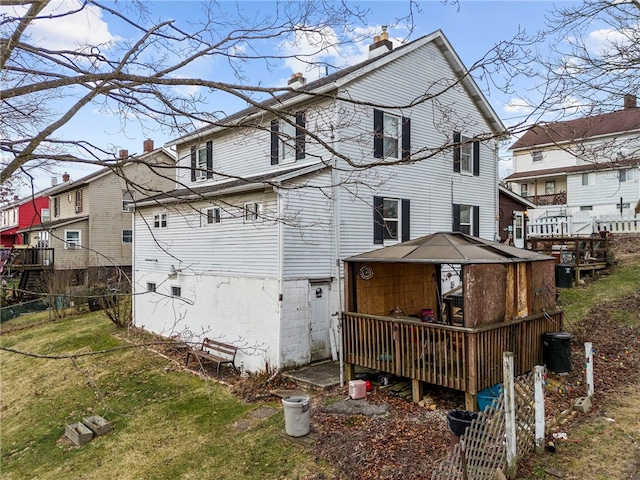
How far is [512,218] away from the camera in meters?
18.3

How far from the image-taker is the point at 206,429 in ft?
28.1

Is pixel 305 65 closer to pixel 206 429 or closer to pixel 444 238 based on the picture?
pixel 444 238

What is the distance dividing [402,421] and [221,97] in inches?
232

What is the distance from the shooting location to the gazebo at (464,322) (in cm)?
751

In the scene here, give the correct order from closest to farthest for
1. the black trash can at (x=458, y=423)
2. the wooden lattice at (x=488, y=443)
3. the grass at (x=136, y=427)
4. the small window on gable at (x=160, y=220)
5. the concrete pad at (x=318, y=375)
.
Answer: the wooden lattice at (x=488, y=443) < the black trash can at (x=458, y=423) < the grass at (x=136, y=427) < the concrete pad at (x=318, y=375) < the small window on gable at (x=160, y=220)

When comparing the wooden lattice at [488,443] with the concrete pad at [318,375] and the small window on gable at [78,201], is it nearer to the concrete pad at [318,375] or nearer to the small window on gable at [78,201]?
the concrete pad at [318,375]

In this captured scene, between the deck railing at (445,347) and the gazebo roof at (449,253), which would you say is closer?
the deck railing at (445,347)

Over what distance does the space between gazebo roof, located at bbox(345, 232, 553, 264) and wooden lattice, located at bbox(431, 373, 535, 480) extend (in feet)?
8.21

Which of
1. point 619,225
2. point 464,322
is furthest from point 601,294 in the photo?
point 464,322

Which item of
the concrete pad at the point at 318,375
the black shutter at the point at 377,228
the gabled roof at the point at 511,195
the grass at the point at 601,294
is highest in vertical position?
the gabled roof at the point at 511,195

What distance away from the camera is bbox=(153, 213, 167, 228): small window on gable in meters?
16.0

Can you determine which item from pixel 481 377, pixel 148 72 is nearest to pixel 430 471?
pixel 481 377

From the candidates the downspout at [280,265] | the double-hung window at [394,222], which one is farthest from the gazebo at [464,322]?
the double-hung window at [394,222]

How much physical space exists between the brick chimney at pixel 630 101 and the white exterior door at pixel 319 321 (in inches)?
306
